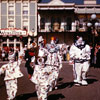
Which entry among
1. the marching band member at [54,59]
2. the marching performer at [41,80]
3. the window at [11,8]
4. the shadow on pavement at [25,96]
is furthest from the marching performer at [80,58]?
the window at [11,8]

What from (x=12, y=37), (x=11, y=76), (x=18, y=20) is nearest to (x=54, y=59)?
(x=11, y=76)

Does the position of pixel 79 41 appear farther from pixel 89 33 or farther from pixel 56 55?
pixel 89 33

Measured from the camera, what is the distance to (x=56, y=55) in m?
9.59

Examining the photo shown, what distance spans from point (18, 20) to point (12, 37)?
2514 millimetres

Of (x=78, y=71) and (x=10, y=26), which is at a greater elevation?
(x=10, y=26)

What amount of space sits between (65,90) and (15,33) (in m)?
26.6

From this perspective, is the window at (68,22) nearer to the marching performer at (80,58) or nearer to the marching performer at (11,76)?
the marching performer at (80,58)

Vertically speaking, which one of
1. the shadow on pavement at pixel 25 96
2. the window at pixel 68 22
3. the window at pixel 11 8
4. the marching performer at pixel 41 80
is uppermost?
the window at pixel 11 8

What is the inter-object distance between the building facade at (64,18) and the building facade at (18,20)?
1128mm

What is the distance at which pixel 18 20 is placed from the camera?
35.6 m

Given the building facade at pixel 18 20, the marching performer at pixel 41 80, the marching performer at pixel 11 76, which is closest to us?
the marching performer at pixel 41 80

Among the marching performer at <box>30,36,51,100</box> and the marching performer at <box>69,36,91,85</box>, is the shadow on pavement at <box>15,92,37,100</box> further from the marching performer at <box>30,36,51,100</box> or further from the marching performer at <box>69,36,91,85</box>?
the marching performer at <box>69,36,91,85</box>

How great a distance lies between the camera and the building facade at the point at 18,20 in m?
34.9

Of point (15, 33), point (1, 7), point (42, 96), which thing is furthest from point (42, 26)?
point (42, 96)
